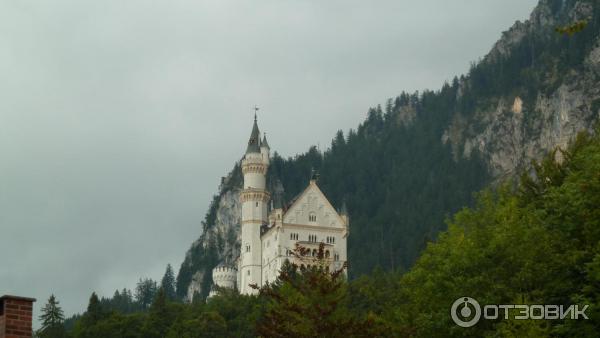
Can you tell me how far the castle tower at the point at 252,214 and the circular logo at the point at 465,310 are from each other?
86765 millimetres

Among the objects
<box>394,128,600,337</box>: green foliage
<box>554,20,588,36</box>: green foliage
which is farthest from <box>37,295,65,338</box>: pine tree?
<box>554,20,588,36</box>: green foliage

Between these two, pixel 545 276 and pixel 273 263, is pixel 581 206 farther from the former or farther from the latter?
pixel 273 263

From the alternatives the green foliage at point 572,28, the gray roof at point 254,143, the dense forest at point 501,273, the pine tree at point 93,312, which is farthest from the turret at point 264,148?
the green foliage at point 572,28

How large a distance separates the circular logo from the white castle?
83.0 meters

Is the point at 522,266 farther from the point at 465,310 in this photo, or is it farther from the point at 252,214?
the point at 252,214

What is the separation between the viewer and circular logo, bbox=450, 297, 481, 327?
44938 mm

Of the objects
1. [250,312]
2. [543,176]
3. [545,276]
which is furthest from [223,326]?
[545,276]

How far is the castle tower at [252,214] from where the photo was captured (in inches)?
5359

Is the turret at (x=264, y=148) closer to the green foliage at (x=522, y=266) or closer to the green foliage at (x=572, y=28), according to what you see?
the green foliage at (x=522, y=266)

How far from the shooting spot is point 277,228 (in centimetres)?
13175

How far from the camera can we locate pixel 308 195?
136 meters

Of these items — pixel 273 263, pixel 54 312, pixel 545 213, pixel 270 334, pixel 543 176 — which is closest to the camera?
pixel 270 334

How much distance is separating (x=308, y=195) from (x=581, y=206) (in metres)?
91.1

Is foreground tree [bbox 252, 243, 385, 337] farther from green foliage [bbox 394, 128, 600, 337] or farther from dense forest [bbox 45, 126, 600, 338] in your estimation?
green foliage [bbox 394, 128, 600, 337]
